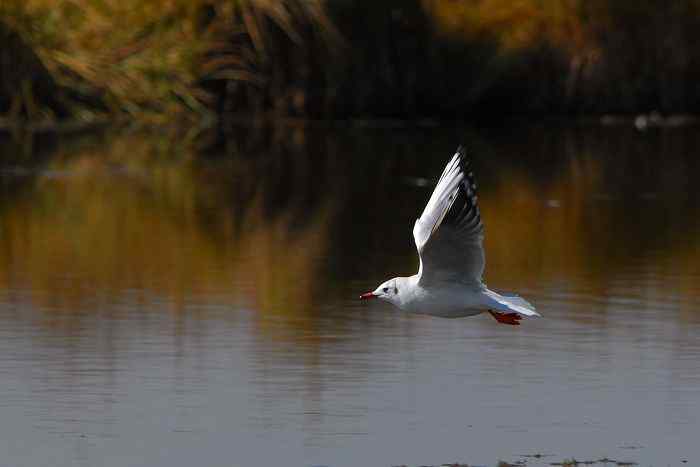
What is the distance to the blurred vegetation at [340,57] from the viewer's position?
3047 centimetres

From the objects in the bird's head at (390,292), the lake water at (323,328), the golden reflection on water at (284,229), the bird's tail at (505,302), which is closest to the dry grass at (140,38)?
Answer: the golden reflection on water at (284,229)

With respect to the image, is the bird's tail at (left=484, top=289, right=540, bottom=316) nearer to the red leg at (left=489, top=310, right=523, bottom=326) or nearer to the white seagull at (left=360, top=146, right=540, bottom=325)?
the white seagull at (left=360, top=146, right=540, bottom=325)

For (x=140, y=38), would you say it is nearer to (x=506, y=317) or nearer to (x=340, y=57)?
(x=340, y=57)

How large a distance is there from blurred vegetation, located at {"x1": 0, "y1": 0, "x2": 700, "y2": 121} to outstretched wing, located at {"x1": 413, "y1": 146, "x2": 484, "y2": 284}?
21.3 m

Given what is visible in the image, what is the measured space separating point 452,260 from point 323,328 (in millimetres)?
2185

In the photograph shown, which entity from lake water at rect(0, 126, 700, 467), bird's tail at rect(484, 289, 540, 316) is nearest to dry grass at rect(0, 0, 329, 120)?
lake water at rect(0, 126, 700, 467)

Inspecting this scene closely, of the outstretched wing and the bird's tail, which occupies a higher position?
the outstretched wing

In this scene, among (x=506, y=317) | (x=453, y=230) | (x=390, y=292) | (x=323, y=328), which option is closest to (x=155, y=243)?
(x=323, y=328)

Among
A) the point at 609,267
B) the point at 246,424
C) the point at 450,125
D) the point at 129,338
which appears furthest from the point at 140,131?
the point at 246,424

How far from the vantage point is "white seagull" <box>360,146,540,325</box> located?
29.0 feet

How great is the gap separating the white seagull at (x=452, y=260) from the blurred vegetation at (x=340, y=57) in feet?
70.0

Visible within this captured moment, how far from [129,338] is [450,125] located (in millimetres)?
21060

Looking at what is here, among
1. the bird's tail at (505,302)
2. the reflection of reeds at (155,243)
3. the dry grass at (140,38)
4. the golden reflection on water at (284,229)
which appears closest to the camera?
the bird's tail at (505,302)

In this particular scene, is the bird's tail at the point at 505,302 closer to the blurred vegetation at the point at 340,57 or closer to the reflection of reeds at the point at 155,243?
the reflection of reeds at the point at 155,243
